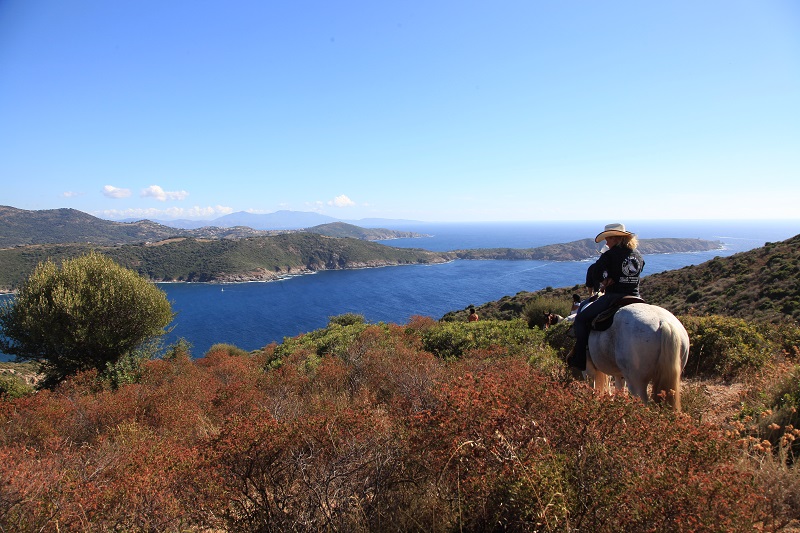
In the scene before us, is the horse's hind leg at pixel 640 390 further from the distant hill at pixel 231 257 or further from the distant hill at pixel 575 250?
the distant hill at pixel 575 250

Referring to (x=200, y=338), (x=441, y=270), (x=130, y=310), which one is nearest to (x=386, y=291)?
(x=441, y=270)

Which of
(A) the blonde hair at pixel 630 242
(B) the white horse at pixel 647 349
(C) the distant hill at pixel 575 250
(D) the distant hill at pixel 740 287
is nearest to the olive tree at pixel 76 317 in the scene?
(B) the white horse at pixel 647 349

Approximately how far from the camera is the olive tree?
1566 cm

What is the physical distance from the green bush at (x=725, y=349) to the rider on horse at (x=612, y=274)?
12.5 ft

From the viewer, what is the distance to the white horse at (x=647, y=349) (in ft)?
14.6

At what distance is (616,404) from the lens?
312 cm

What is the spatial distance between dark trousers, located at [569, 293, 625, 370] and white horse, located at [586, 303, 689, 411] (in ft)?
0.87

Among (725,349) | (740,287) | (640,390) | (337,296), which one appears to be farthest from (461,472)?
(337,296)

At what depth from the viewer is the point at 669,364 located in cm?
447

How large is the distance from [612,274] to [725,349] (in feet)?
13.9

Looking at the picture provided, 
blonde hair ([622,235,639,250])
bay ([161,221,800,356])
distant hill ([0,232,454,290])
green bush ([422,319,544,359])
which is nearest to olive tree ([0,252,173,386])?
green bush ([422,319,544,359])

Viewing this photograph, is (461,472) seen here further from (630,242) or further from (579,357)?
(630,242)

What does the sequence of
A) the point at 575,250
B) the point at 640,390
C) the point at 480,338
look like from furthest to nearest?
the point at 575,250 < the point at 480,338 < the point at 640,390

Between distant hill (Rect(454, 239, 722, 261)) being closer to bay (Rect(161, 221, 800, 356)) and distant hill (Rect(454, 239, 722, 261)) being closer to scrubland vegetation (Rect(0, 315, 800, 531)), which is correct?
bay (Rect(161, 221, 800, 356))
